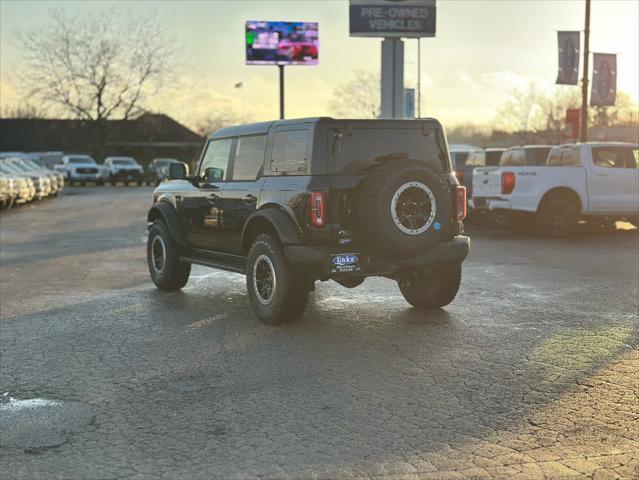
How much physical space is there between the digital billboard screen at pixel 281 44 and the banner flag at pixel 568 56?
47.2 ft

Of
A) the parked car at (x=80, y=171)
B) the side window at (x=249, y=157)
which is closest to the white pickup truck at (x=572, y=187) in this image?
the side window at (x=249, y=157)

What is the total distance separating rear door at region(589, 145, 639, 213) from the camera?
16.5m

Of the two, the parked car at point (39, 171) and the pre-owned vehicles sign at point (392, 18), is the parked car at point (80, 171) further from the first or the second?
the pre-owned vehicles sign at point (392, 18)

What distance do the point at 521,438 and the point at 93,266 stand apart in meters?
9.34

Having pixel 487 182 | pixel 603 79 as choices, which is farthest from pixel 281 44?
pixel 487 182

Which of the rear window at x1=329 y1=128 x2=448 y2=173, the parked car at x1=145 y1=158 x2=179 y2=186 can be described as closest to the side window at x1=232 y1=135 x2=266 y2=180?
the rear window at x1=329 y1=128 x2=448 y2=173

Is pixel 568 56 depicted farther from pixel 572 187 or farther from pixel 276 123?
pixel 276 123

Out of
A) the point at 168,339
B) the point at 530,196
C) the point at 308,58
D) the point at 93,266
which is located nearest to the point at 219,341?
the point at 168,339

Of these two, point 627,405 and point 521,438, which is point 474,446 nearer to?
point 521,438

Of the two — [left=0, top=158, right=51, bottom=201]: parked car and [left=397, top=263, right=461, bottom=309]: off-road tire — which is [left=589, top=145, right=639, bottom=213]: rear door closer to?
[left=397, top=263, right=461, bottom=309]: off-road tire

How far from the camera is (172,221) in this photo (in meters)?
9.98

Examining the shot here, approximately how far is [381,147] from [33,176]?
26.4 metres

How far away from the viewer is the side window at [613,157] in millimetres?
16656

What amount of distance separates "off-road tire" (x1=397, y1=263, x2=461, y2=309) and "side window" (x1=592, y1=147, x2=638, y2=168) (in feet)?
30.6
